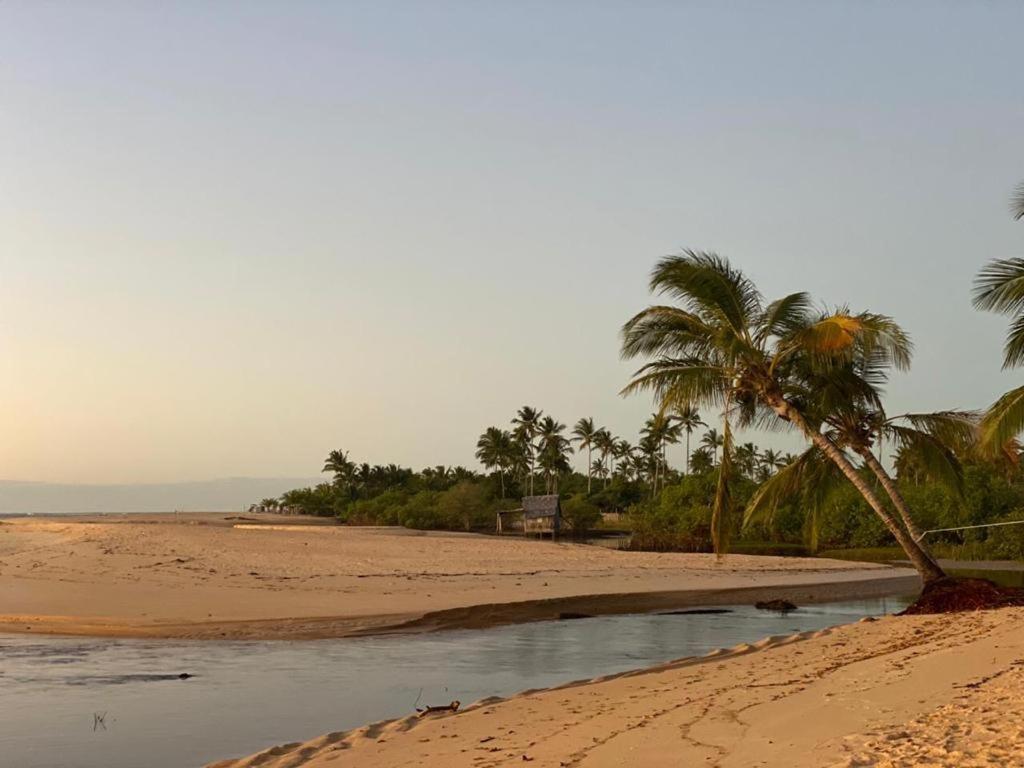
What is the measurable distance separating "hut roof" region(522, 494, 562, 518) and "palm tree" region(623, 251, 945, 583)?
53.2 meters

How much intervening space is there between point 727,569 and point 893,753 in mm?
32866

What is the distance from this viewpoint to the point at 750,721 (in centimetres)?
872

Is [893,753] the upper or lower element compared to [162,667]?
upper

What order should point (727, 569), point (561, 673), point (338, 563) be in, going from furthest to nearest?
point (727, 569)
point (338, 563)
point (561, 673)

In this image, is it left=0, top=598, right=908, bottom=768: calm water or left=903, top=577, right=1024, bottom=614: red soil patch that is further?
left=903, top=577, right=1024, bottom=614: red soil patch

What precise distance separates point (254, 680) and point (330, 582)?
14016mm

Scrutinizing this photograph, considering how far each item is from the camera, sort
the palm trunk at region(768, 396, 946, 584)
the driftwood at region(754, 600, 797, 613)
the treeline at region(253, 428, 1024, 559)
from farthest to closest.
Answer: the treeline at region(253, 428, 1024, 559) → the driftwood at region(754, 600, 797, 613) → the palm trunk at region(768, 396, 946, 584)

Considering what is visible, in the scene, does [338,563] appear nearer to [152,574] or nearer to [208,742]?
[152,574]

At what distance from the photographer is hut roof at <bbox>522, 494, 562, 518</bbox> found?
75.6m

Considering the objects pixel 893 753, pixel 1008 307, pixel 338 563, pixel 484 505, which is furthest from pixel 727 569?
pixel 484 505

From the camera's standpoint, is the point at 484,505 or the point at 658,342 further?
the point at 484,505

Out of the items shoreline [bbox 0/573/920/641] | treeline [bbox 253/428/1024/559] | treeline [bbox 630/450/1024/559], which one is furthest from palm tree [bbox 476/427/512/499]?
shoreline [bbox 0/573/920/641]

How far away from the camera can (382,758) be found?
862cm

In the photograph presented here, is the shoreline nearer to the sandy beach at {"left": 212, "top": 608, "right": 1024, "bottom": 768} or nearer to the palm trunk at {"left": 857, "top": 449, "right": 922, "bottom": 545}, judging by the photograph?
the palm trunk at {"left": 857, "top": 449, "right": 922, "bottom": 545}
